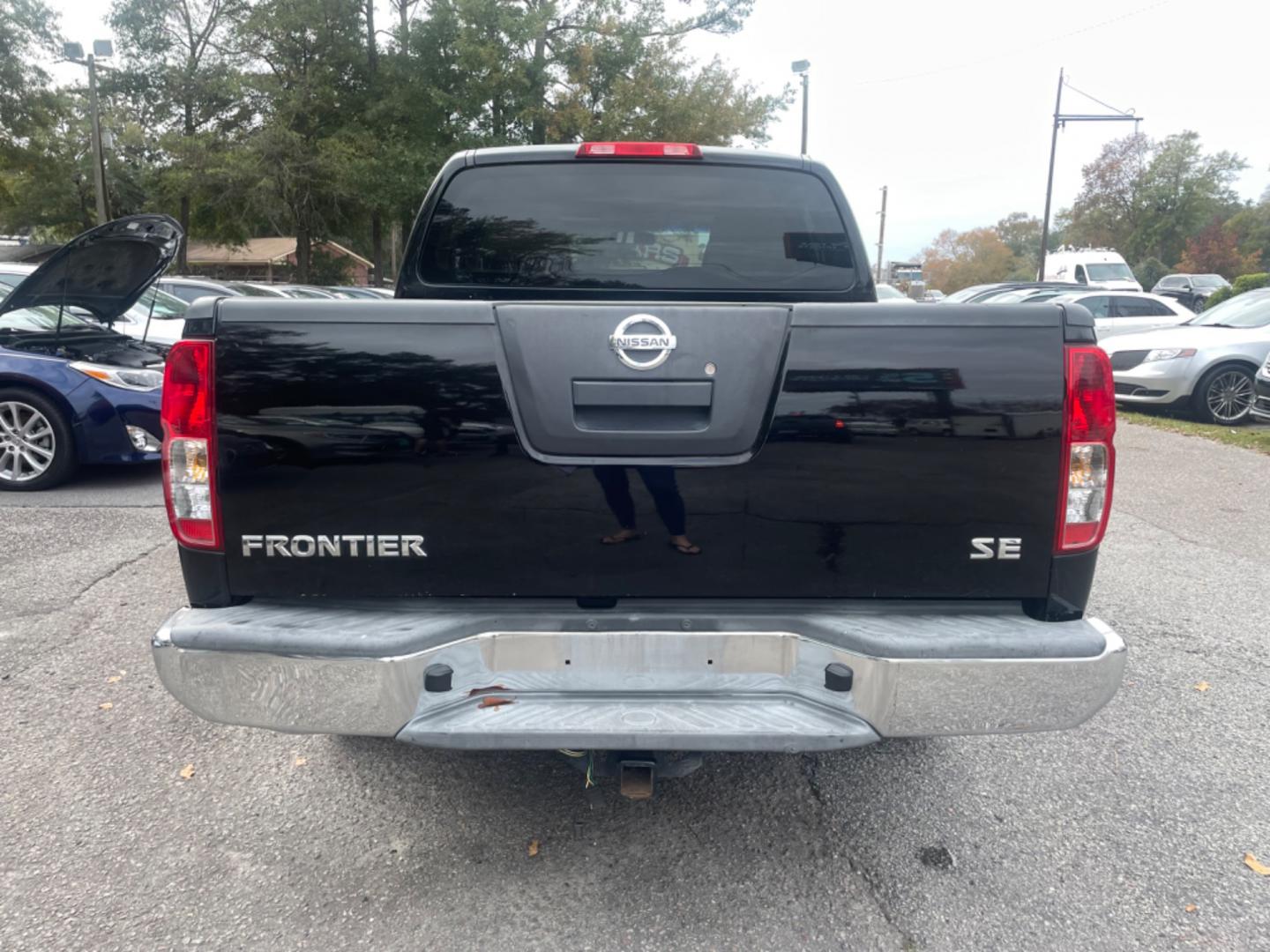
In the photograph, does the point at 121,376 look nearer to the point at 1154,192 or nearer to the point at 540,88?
the point at 540,88

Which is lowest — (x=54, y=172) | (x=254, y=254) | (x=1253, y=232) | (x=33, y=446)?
(x=33, y=446)

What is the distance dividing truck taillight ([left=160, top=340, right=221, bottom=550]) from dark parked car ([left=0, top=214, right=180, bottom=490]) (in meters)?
4.91

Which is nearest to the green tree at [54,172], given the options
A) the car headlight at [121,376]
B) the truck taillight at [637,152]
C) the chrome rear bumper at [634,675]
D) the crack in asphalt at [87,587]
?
the car headlight at [121,376]

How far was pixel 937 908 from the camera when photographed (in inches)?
93.2

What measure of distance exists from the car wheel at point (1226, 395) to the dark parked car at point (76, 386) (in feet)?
37.1

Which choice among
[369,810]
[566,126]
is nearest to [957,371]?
[369,810]

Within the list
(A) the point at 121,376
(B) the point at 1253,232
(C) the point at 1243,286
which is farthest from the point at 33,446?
(B) the point at 1253,232

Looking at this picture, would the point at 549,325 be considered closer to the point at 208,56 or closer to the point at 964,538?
the point at 964,538

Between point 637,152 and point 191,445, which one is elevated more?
point 637,152

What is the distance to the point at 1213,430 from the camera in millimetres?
10523

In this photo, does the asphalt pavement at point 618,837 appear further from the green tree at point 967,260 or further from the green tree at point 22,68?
the green tree at point 967,260

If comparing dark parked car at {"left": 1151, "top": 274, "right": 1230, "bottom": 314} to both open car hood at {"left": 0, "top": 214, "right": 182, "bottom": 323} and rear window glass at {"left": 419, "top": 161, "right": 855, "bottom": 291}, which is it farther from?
rear window glass at {"left": 419, "top": 161, "right": 855, "bottom": 291}

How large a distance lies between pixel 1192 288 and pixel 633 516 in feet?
130

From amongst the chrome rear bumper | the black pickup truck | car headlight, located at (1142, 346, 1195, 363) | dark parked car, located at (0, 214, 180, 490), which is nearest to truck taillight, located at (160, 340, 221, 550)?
the black pickup truck
